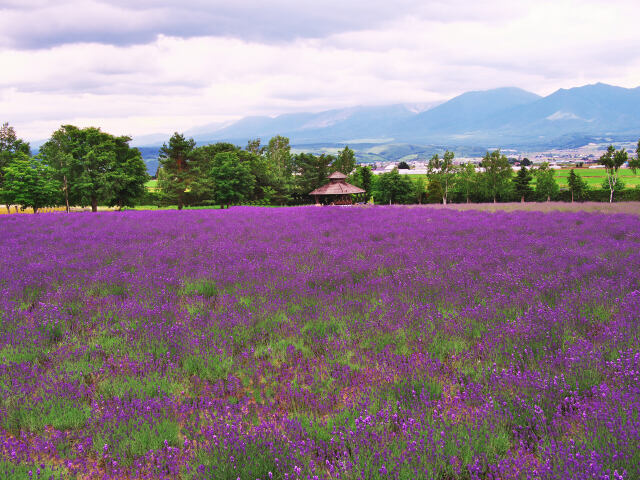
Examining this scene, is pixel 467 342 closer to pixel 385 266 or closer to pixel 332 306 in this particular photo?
pixel 332 306

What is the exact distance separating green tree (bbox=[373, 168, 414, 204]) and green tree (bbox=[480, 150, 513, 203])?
1269 centimetres

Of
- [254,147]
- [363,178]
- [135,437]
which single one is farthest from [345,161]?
[135,437]

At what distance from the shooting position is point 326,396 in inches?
116

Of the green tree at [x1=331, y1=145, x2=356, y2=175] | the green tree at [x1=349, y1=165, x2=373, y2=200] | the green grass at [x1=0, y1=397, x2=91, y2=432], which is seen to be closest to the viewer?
the green grass at [x1=0, y1=397, x2=91, y2=432]

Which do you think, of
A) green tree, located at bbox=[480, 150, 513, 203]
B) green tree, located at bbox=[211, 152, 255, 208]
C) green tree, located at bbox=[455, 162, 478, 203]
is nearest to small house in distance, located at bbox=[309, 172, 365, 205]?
green tree, located at bbox=[211, 152, 255, 208]

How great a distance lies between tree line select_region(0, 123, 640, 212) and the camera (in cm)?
3800

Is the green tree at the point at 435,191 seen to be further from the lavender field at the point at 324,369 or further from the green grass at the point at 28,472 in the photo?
the green grass at the point at 28,472

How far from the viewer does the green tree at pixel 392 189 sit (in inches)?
2603

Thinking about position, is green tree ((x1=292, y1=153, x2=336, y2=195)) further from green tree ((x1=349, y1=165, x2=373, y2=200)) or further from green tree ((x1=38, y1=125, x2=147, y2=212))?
green tree ((x1=38, y1=125, x2=147, y2=212))

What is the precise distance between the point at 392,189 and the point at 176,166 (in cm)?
3607

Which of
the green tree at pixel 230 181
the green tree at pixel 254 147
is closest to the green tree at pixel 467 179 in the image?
the green tree at pixel 230 181

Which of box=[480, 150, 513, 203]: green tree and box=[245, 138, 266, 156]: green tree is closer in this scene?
box=[480, 150, 513, 203]: green tree

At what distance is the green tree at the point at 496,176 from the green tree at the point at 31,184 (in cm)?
5867

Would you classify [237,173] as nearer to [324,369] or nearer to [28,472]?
[324,369]
